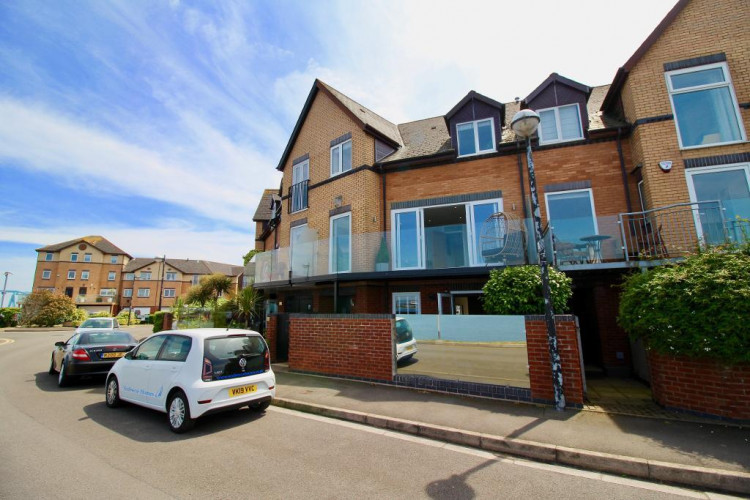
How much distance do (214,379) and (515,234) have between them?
7.70m

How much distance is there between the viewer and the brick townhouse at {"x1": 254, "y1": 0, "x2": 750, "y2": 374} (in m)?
8.67

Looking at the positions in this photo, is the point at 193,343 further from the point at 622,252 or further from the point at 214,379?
the point at 622,252

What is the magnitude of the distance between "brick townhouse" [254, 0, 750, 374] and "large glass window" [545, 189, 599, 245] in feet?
0.12

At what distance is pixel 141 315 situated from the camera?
56.4 m

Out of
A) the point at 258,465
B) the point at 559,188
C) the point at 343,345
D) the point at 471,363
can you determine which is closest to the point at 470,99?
the point at 559,188

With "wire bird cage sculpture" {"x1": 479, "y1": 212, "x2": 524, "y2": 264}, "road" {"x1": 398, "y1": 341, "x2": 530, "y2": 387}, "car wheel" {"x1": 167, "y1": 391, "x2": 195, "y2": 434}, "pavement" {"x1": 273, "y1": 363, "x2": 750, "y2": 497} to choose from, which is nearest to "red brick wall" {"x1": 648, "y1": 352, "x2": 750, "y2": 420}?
"pavement" {"x1": 273, "y1": 363, "x2": 750, "y2": 497}

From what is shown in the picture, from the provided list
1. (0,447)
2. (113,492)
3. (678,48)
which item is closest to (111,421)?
(0,447)

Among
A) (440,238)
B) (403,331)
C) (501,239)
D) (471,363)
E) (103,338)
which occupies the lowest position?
(471,363)

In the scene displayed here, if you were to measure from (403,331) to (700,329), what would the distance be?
5.04m

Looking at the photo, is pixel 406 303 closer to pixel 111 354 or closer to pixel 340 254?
pixel 340 254

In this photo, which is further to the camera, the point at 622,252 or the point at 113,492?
the point at 622,252

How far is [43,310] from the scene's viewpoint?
33.5m

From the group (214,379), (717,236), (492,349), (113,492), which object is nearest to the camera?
(113,492)

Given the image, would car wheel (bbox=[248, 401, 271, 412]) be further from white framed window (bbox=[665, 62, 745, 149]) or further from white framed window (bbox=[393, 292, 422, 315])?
white framed window (bbox=[665, 62, 745, 149])
